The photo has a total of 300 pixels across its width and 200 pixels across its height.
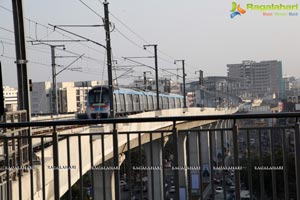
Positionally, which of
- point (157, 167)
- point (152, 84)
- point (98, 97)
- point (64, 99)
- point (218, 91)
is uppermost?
point (152, 84)

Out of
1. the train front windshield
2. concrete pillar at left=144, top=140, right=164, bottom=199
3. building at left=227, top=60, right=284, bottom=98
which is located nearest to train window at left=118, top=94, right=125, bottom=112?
the train front windshield

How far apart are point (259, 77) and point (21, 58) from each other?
5287 centimetres

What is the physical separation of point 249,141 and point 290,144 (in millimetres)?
360

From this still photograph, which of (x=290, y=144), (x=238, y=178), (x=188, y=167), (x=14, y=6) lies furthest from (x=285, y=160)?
(x=14, y=6)

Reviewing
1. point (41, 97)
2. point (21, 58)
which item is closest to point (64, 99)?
point (41, 97)

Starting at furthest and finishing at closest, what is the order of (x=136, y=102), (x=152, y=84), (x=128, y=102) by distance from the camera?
(x=152, y=84) → (x=136, y=102) → (x=128, y=102)

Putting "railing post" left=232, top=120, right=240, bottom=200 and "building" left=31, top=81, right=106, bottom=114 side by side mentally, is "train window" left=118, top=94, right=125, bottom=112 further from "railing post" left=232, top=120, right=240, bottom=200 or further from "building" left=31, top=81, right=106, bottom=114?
"building" left=31, top=81, right=106, bottom=114

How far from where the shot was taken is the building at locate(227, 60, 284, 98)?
185 feet

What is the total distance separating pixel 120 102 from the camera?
28.7m

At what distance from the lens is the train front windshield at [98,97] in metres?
26.7

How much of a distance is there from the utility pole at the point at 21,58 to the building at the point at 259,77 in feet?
152

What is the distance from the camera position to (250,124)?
4.47 metres

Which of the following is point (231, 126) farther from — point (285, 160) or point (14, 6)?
point (14, 6)

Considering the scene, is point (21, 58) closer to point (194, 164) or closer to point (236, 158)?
point (194, 164)
